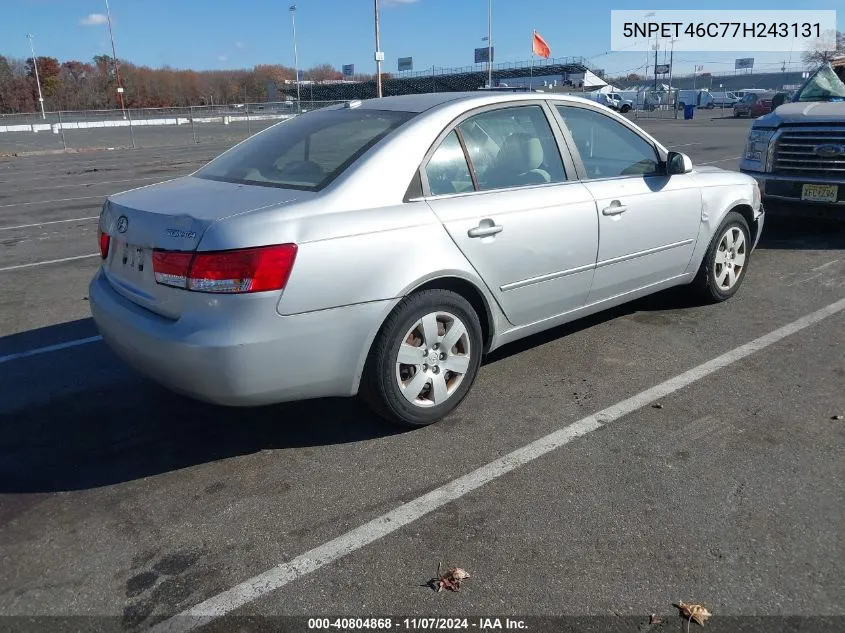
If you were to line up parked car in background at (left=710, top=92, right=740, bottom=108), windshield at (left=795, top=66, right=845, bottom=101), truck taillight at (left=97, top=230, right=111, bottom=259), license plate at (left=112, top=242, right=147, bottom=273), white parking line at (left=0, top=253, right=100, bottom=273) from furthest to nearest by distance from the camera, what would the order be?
parked car in background at (left=710, top=92, right=740, bottom=108) < windshield at (left=795, top=66, right=845, bottom=101) < white parking line at (left=0, top=253, right=100, bottom=273) < truck taillight at (left=97, top=230, right=111, bottom=259) < license plate at (left=112, top=242, right=147, bottom=273)

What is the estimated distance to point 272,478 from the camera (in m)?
3.33

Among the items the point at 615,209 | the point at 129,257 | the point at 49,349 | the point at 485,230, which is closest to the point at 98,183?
the point at 49,349

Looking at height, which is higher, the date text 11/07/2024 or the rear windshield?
the rear windshield

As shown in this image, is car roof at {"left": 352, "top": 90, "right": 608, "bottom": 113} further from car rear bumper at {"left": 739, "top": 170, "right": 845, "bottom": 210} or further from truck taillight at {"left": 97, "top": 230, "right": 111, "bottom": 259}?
car rear bumper at {"left": 739, "top": 170, "right": 845, "bottom": 210}

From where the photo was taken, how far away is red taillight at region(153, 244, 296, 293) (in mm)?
3018

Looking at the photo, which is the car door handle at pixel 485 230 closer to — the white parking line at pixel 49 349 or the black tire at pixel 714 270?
the black tire at pixel 714 270

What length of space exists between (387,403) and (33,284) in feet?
16.1

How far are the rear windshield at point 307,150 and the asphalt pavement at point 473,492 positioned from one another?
1.29 m

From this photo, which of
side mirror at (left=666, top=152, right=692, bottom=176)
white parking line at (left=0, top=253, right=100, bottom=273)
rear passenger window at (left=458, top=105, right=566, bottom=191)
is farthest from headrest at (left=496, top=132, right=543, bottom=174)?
white parking line at (left=0, top=253, right=100, bottom=273)

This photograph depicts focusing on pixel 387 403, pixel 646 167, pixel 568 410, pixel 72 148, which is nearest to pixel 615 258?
pixel 646 167

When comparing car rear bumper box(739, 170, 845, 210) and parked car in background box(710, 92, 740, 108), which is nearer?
car rear bumper box(739, 170, 845, 210)

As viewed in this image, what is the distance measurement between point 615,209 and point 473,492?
6.94 ft

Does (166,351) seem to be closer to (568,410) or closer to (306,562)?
(306,562)

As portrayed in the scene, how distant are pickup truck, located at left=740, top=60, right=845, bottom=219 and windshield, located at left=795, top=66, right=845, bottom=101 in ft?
0.92
